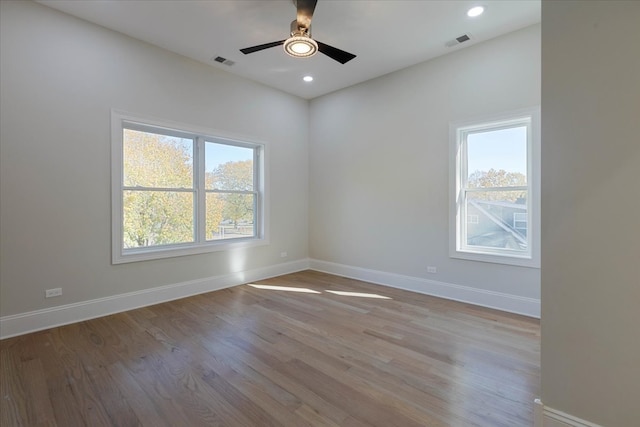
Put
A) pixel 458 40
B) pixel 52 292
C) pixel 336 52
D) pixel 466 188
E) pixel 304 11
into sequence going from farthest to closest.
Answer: pixel 466 188 → pixel 458 40 → pixel 52 292 → pixel 336 52 → pixel 304 11

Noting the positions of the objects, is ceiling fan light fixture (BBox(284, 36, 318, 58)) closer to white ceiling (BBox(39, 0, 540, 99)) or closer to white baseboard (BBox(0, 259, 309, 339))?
white ceiling (BBox(39, 0, 540, 99))

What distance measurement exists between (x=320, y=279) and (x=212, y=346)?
2501 mm

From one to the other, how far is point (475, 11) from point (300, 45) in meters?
1.90

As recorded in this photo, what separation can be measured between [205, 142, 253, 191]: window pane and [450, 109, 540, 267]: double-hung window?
3236mm

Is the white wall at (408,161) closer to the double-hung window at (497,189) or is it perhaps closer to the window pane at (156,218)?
the double-hung window at (497,189)

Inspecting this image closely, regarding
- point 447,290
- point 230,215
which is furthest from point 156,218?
point 447,290

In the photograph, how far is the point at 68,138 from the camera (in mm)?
3064

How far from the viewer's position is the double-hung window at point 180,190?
3.51m

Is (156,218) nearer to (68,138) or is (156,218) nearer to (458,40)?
(68,138)

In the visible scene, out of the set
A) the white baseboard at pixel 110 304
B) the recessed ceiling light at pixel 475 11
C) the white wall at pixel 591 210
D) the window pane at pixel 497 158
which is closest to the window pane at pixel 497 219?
the window pane at pixel 497 158

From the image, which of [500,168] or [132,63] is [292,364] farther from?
[132,63]

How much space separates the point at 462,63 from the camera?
369 cm

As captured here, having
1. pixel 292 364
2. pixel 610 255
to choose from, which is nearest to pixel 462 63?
pixel 610 255

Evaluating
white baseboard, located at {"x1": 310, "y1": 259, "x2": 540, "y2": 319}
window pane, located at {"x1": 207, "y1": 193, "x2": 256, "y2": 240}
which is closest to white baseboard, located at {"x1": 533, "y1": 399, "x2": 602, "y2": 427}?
white baseboard, located at {"x1": 310, "y1": 259, "x2": 540, "y2": 319}
